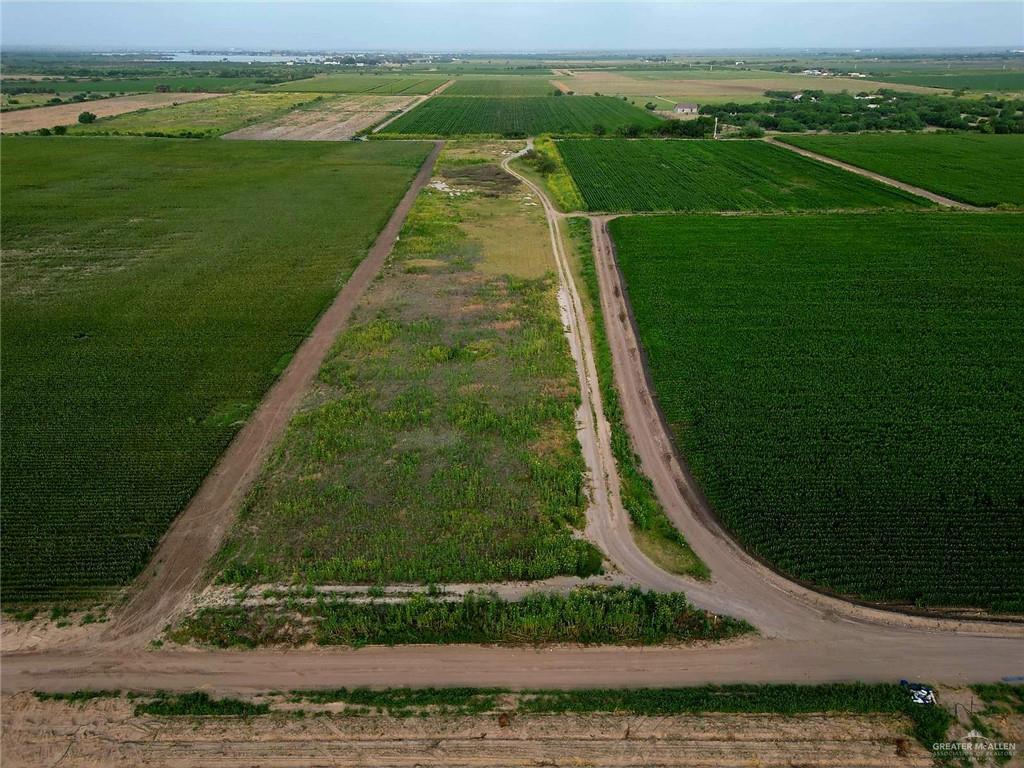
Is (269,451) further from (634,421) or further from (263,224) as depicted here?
(263,224)

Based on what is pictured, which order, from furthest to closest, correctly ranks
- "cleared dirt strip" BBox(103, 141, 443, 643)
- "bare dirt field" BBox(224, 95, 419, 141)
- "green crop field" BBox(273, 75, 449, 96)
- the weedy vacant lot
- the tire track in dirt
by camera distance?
"green crop field" BBox(273, 75, 449, 96)
"bare dirt field" BBox(224, 95, 419, 141)
the weedy vacant lot
"cleared dirt strip" BBox(103, 141, 443, 643)
the tire track in dirt

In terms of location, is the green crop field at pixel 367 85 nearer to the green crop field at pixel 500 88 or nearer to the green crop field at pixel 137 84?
the green crop field at pixel 500 88

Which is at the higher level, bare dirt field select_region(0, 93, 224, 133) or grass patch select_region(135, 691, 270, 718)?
bare dirt field select_region(0, 93, 224, 133)

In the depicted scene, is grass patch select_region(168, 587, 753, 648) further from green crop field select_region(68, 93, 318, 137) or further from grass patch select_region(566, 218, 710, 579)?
green crop field select_region(68, 93, 318, 137)

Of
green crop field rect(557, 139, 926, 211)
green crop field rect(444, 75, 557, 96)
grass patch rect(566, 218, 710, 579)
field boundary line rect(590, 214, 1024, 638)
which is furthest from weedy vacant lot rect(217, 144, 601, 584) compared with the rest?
green crop field rect(444, 75, 557, 96)

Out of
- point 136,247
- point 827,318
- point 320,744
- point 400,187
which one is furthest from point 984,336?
point 136,247

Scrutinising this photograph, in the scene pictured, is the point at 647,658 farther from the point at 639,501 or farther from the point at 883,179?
the point at 883,179
